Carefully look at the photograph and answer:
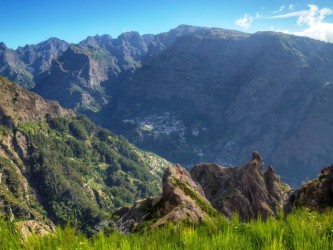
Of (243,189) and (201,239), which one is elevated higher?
(201,239)

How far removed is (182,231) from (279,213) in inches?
121

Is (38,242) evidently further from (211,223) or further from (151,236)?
(211,223)

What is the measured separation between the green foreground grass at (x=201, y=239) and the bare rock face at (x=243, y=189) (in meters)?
59.7

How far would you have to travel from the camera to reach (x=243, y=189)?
7725 centimetres

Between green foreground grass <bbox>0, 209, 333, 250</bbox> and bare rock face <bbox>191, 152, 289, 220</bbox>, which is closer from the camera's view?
green foreground grass <bbox>0, 209, 333, 250</bbox>

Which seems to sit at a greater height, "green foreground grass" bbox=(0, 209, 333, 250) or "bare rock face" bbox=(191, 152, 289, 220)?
"green foreground grass" bbox=(0, 209, 333, 250)

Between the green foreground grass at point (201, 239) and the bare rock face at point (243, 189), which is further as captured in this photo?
the bare rock face at point (243, 189)

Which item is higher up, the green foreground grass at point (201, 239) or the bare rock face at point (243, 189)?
the green foreground grass at point (201, 239)

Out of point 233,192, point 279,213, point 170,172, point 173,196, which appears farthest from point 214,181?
point 279,213

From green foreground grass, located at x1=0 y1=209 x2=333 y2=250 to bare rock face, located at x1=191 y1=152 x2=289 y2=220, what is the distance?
59651 millimetres

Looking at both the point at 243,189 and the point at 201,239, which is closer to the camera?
the point at 201,239

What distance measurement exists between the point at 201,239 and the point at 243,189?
235 feet

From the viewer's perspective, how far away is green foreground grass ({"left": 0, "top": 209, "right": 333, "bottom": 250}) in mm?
7281

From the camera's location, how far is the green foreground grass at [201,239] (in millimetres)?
7281
